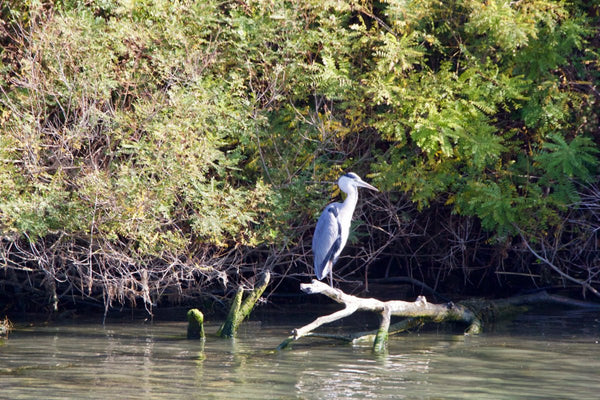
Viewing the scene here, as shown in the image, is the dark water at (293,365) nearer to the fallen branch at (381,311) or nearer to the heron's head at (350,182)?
the fallen branch at (381,311)

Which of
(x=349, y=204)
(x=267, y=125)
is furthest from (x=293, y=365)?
(x=267, y=125)

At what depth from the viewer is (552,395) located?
6215 mm

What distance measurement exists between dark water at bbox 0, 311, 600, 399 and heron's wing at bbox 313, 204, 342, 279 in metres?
0.94

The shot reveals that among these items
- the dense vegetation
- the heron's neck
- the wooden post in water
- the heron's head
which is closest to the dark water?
the wooden post in water

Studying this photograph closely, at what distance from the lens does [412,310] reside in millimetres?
8555

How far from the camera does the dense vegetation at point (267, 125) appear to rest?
8.98 m

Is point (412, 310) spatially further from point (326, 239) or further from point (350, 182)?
point (350, 182)

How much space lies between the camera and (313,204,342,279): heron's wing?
9229 mm

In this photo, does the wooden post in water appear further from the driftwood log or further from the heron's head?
the heron's head

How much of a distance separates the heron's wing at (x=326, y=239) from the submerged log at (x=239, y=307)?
748 millimetres

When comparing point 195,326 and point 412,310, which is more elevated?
point 412,310

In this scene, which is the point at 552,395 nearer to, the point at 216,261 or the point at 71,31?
the point at 216,261

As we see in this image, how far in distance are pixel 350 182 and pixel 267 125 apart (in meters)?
1.25

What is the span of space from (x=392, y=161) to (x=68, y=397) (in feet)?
16.8
